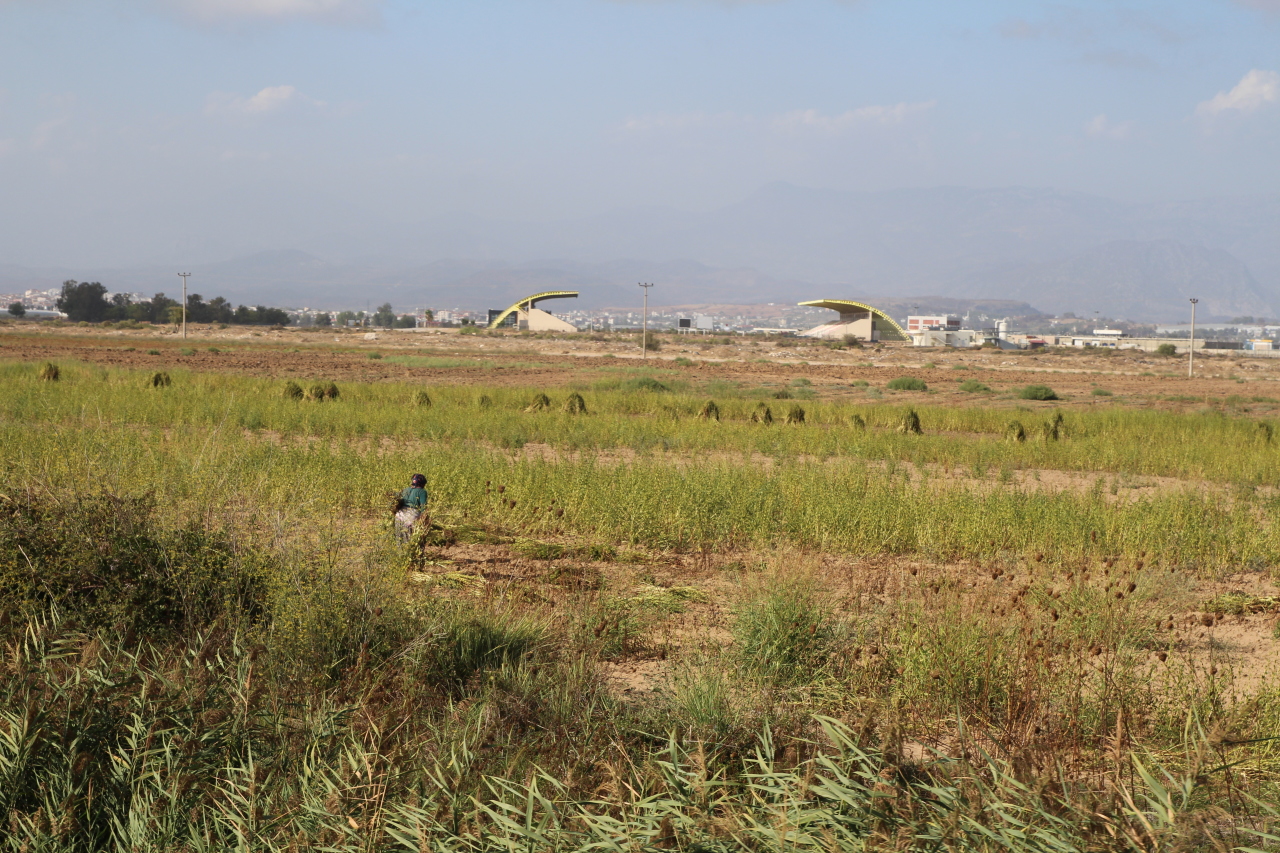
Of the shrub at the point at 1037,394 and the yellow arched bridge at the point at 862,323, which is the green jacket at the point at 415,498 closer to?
the shrub at the point at 1037,394

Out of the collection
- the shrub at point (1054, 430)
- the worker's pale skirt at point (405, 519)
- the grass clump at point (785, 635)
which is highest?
the shrub at point (1054, 430)

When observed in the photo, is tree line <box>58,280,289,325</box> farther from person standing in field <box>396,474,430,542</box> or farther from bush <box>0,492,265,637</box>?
bush <box>0,492,265,637</box>

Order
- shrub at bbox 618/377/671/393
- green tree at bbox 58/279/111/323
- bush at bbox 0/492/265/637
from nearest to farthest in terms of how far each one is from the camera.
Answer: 1. bush at bbox 0/492/265/637
2. shrub at bbox 618/377/671/393
3. green tree at bbox 58/279/111/323

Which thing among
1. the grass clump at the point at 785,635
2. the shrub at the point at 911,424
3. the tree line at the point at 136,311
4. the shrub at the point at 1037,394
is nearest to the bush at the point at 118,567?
the grass clump at the point at 785,635

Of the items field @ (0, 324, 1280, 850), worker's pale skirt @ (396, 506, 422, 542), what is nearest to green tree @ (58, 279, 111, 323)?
field @ (0, 324, 1280, 850)

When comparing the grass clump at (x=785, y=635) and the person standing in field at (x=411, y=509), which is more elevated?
the person standing in field at (x=411, y=509)

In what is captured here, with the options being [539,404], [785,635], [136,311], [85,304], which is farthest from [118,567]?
[136,311]
